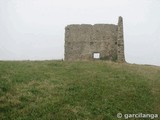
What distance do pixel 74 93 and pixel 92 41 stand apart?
59.9 feet

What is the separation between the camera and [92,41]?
3475 cm

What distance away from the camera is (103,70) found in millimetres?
23844

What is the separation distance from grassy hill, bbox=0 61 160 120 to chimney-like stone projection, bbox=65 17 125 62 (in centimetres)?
1044

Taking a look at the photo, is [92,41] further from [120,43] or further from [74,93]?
[74,93]

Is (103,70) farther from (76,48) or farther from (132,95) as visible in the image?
(76,48)

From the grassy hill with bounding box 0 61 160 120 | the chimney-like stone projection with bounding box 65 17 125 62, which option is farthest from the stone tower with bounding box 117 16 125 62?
the grassy hill with bounding box 0 61 160 120

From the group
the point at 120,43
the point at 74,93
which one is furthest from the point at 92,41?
the point at 74,93

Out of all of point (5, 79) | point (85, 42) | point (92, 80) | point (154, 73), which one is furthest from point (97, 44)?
point (5, 79)

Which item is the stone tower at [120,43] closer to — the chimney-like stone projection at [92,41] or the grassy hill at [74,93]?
the chimney-like stone projection at [92,41]

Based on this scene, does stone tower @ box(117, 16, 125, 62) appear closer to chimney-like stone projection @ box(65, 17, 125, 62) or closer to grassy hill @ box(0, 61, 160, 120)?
chimney-like stone projection @ box(65, 17, 125, 62)

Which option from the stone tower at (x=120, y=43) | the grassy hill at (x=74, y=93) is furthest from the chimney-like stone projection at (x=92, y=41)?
the grassy hill at (x=74, y=93)

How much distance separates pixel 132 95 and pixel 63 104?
14.8ft

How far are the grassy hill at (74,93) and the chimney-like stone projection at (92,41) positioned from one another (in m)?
10.4

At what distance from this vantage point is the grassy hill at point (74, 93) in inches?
564
